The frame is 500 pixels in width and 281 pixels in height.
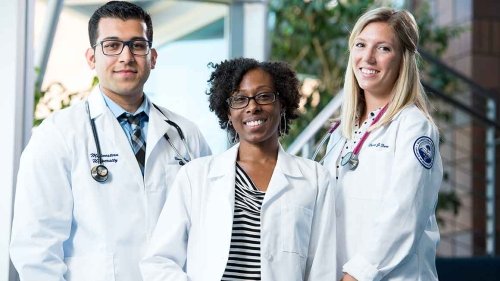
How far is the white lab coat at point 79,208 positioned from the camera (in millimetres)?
2352

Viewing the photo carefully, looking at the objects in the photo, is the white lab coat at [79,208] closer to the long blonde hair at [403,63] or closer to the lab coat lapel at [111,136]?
the lab coat lapel at [111,136]

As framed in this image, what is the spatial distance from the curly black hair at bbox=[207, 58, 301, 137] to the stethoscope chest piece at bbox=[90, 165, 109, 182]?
1.13 feet

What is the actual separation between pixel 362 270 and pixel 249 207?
33 centimetres

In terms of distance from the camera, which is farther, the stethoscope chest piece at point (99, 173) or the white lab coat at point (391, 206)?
the stethoscope chest piece at point (99, 173)

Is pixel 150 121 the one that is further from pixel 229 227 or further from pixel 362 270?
pixel 362 270

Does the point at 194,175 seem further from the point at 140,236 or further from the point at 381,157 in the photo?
the point at 381,157

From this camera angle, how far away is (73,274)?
2.39 metres

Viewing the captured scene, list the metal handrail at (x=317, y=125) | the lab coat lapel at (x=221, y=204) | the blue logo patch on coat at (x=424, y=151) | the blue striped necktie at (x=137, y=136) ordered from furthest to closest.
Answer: the metal handrail at (x=317, y=125) < the blue striped necktie at (x=137, y=136) < the blue logo patch on coat at (x=424, y=151) < the lab coat lapel at (x=221, y=204)

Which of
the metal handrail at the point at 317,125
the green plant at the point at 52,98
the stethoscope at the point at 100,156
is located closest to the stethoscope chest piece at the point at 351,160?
the stethoscope at the point at 100,156

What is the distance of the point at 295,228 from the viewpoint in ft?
7.47

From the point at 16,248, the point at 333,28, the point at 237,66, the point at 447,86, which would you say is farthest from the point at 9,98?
the point at 447,86

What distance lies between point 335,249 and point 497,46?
233 inches

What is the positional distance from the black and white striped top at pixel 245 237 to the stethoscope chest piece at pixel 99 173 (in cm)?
37

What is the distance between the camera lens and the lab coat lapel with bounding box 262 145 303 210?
2283 mm
